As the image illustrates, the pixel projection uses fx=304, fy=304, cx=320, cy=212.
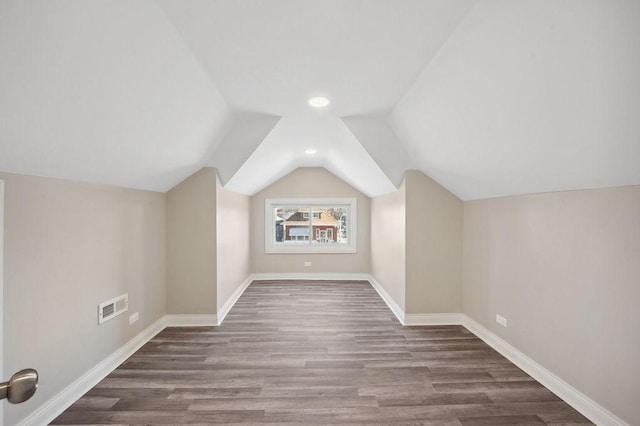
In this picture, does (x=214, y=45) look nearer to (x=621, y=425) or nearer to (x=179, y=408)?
(x=179, y=408)

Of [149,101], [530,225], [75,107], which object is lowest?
[530,225]

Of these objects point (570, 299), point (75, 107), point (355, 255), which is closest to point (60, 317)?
point (75, 107)

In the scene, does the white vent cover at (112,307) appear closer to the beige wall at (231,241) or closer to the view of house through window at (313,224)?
the beige wall at (231,241)

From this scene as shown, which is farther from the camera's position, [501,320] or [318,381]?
[501,320]

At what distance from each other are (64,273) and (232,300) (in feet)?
8.83

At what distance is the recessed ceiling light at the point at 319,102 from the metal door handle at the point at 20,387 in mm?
2462

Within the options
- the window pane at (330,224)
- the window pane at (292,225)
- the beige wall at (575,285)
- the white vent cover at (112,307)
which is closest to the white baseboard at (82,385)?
the white vent cover at (112,307)

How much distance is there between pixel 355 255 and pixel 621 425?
4.74 metres

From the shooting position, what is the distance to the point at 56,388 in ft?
7.05

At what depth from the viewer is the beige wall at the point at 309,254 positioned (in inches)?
254

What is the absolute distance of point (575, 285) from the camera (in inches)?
89.1

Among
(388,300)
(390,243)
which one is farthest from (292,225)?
(388,300)

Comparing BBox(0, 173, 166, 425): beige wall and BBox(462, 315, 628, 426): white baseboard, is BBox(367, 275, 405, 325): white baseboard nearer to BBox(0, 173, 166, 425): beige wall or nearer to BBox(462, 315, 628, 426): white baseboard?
BBox(462, 315, 628, 426): white baseboard

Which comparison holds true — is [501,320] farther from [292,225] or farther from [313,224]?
[292,225]
